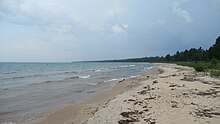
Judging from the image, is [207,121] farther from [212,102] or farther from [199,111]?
[212,102]

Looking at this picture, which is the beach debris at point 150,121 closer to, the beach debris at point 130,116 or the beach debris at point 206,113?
the beach debris at point 130,116

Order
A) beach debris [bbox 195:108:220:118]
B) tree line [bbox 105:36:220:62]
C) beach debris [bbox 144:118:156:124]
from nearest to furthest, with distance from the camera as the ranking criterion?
beach debris [bbox 144:118:156:124] → beach debris [bbox 195:108:220:118] → tree line [bbox 105:36:220:62]

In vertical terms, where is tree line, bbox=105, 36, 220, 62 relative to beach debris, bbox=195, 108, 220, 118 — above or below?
above

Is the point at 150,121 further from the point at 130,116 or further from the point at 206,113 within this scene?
the point at 206,113

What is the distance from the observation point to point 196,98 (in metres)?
13.6

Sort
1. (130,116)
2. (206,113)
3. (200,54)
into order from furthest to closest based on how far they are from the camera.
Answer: (200,54) < (130,116) < (206,113)

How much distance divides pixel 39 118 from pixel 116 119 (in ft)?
15.7

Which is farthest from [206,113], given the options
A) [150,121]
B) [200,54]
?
[200,54]

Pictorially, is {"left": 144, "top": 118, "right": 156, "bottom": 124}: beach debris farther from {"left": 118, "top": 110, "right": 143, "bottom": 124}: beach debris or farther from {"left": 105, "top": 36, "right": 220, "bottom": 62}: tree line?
{"left": 105, "top": 36, "right": 220, "bottom": 62}: tree line

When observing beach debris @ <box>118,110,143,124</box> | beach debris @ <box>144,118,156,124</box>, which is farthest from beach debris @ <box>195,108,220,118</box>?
beach debris @ <box>118,110,143,124</box>

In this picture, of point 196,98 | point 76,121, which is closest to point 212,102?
point 196,98

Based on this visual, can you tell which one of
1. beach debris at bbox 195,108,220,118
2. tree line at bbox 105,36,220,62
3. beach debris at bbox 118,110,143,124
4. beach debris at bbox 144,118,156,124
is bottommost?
beach debris at bbox 118,110,143,124

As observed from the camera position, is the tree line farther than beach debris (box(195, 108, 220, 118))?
Yes

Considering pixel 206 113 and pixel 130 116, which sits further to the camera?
pixel 130 116
